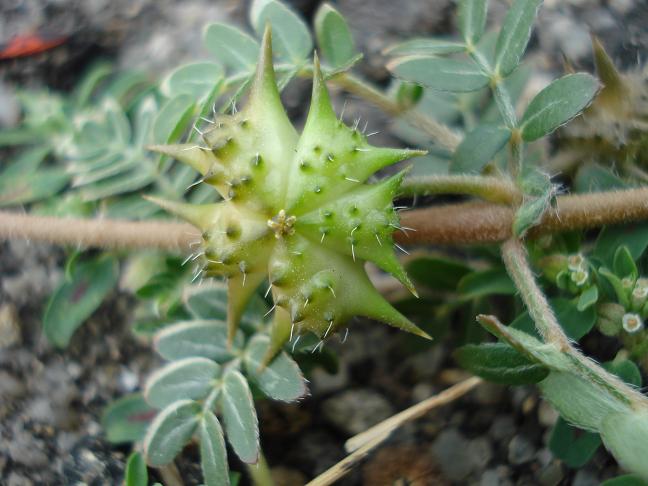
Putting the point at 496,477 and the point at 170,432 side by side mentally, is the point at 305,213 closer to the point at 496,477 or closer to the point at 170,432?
the point at 170,432

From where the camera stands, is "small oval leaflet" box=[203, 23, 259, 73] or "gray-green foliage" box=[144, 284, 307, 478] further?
"small oval leaflet" box=[203, 23, 259, 73]

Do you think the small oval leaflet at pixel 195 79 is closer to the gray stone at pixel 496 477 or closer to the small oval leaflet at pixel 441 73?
the small oval leaflet at pixel 441 73

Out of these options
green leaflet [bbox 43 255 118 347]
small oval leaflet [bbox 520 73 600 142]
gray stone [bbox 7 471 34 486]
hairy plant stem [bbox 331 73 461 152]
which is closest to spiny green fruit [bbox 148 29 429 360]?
small oval leaflet [bbox 520 73 600 142]

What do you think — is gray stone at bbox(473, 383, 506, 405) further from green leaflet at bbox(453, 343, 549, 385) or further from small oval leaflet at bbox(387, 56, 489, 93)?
small oval leaflet at bbox(387, 56, 489, 93)

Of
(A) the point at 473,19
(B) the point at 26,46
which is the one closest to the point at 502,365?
(A) the point at 473,19

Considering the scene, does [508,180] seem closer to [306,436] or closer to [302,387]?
[302,387]

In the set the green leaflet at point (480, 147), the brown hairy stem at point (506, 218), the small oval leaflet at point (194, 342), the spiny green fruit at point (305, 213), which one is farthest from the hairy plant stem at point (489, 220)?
the spiny green fruit at point (305, 213)
